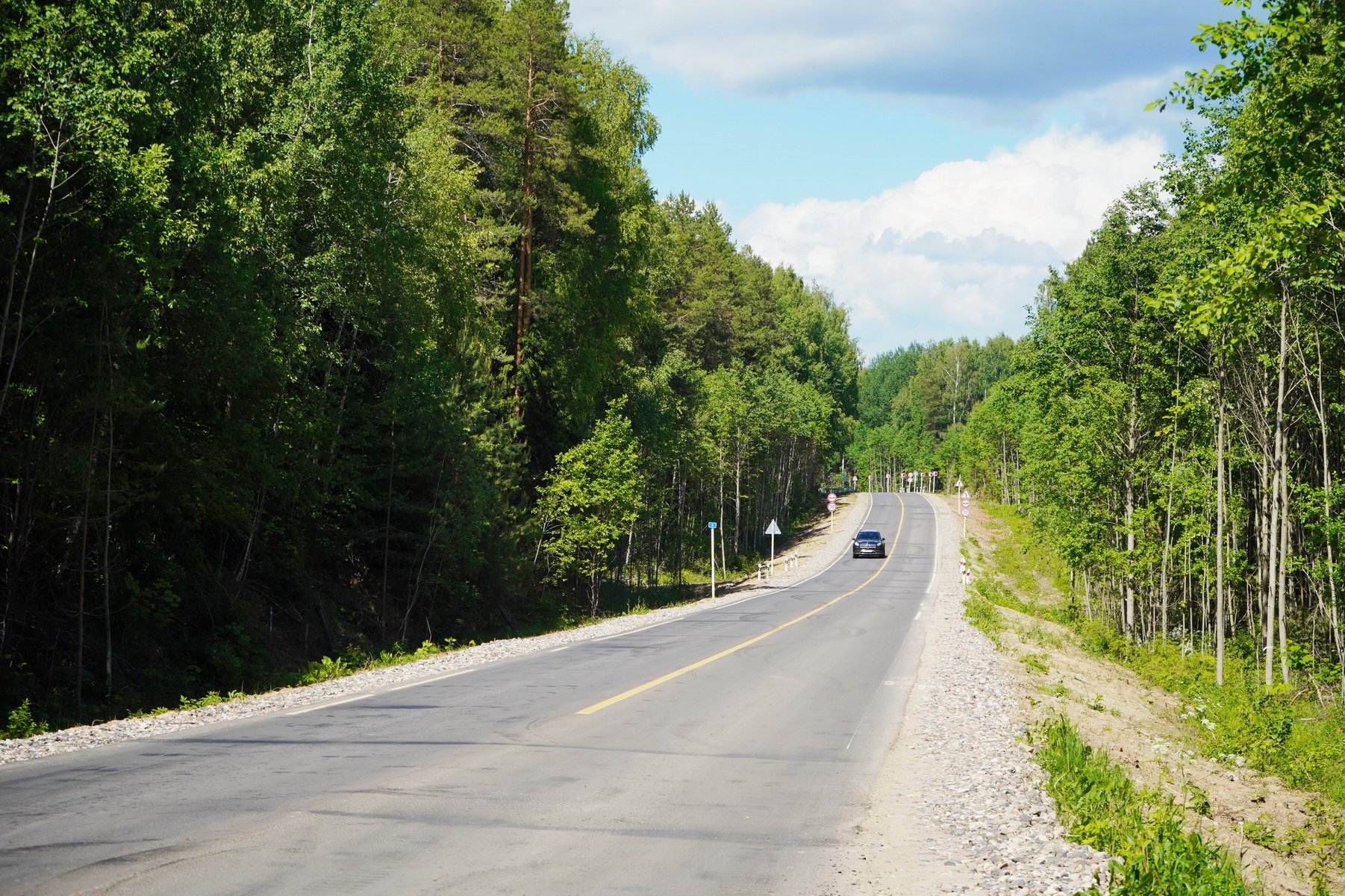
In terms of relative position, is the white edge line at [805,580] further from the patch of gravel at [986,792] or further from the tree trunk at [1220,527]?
the patch of gravel at [986,792]

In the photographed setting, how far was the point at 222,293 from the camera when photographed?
16.2m

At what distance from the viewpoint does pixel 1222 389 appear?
2642 centimetres

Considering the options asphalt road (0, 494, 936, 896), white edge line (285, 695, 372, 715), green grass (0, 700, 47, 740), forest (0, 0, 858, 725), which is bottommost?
green grass (0, 700, 47, 740)

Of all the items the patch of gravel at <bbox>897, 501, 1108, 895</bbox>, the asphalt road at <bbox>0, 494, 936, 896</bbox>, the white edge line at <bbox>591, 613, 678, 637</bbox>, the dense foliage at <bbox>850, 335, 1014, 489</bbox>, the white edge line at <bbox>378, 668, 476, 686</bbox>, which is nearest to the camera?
the asphalt road at <bbox>0, 494, 936, 896</bbox>

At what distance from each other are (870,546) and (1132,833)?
55862 mm

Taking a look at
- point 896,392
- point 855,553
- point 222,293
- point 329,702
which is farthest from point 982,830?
point 896,392

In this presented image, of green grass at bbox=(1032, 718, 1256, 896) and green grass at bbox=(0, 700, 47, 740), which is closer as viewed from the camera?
green grass at bbox=(1032, 718, 1256, 896)

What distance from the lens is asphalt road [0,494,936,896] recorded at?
18.5 ft

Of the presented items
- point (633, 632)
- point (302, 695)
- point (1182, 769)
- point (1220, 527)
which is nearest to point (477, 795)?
point (302, 695)

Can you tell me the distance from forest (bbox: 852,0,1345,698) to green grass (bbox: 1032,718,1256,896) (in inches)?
201

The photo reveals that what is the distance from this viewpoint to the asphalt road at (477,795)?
564 centimetres

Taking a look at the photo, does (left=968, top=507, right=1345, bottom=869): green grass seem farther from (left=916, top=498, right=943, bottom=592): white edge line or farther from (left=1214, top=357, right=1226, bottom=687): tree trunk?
(left=916, top=498, right=943, bottom=592): white edge line

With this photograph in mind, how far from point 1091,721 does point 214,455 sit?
14.3 m

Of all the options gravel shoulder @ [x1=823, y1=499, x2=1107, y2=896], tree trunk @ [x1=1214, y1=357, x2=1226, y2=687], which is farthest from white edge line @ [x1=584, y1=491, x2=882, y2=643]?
tree trunk @ [x1=1214, y1=357, x2=1226, y2=687]
